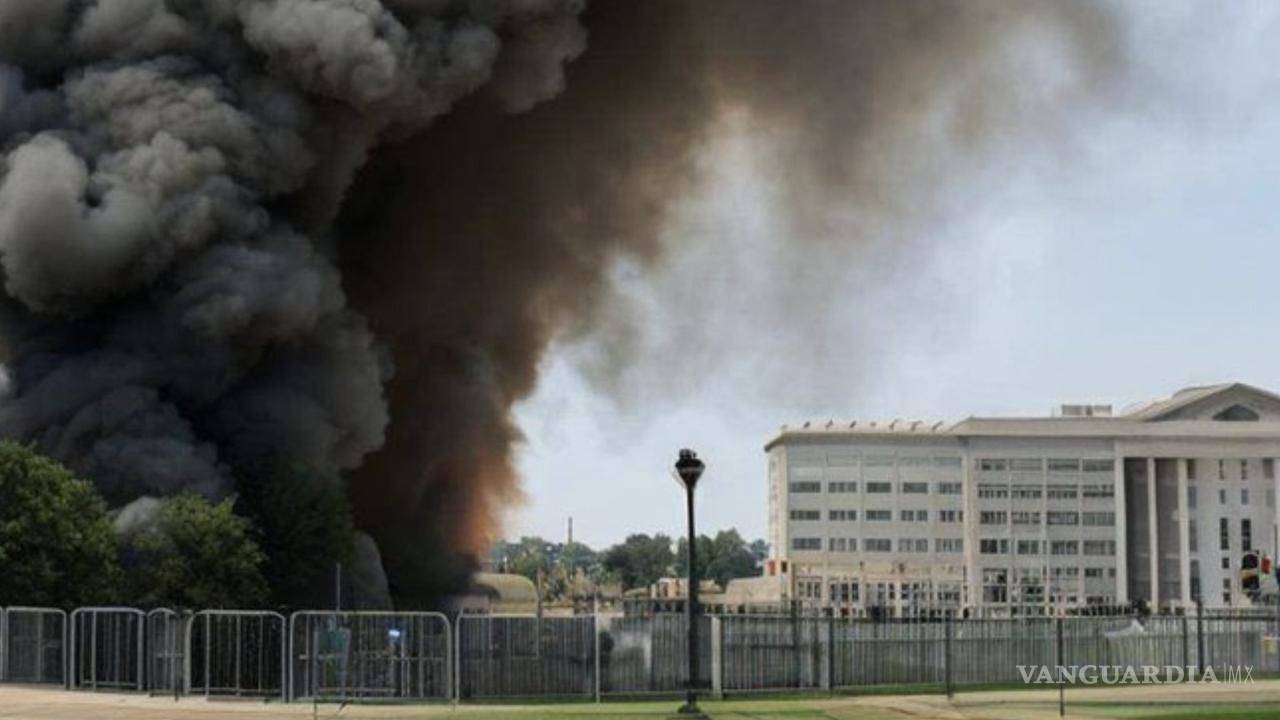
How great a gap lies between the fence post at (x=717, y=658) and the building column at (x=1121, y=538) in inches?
3940

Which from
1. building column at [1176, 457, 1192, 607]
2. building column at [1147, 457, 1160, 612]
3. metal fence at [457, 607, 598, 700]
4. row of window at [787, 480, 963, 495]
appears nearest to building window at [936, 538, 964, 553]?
row of window at [787, 480, 963, 495]

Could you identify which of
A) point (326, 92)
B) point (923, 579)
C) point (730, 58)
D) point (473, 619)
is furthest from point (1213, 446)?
point (473, 619)

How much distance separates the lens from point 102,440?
45906mm

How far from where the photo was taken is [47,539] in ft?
135

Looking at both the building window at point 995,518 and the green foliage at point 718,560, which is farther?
the green foliage at point 718,560

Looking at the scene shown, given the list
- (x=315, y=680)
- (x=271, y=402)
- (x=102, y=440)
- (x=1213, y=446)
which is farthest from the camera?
(x=1213, y=446)

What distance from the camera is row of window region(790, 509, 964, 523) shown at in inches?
5359

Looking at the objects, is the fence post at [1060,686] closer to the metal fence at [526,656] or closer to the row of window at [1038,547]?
the metal fence at [526,656]

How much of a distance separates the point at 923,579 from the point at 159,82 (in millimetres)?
82050

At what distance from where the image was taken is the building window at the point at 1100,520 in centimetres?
13162

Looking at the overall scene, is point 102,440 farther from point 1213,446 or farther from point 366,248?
point 1213,446

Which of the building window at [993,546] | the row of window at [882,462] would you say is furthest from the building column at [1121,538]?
the row of window at [882,462]

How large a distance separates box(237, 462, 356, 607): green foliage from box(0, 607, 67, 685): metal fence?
14.5 metres

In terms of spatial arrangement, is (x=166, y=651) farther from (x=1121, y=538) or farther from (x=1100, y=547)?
(x=1100, y=547)
